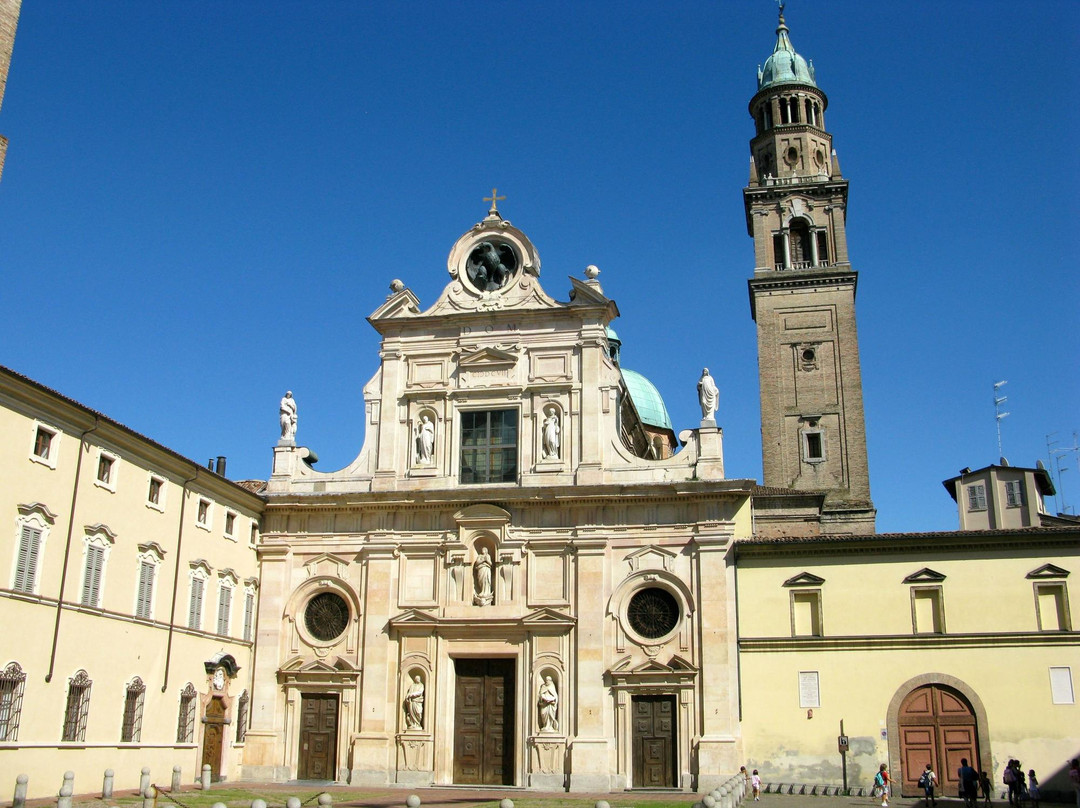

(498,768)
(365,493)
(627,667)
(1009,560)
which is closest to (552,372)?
(365,493)

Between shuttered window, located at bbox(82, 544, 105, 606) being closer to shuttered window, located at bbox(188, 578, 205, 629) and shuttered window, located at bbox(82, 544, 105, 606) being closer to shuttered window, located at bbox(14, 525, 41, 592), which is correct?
shuttered window, located at bbox(14, 525, 41, 592)

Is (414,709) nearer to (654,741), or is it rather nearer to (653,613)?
(654,741)

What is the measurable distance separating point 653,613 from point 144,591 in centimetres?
1372

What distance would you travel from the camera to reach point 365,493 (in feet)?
108

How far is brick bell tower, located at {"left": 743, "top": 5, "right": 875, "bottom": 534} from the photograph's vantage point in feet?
156

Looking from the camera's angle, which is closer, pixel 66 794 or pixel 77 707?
pixel 66 794

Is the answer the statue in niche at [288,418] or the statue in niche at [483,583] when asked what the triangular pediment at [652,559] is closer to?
the statue in niche at [483,583]

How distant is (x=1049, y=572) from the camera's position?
2912 centimetres

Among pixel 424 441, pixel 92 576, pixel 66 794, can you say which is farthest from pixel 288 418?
pixel 66 794

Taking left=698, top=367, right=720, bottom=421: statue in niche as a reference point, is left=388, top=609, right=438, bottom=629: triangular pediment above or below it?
below

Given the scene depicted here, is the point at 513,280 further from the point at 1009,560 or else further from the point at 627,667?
the point at 1009,560

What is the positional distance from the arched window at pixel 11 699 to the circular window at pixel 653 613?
51.5 ft

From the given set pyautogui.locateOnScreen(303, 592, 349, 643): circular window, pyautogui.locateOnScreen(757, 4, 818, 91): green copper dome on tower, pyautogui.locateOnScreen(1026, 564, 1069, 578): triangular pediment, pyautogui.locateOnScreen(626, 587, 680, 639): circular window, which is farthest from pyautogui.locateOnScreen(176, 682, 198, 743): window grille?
pyautogui.locateOnScreen(757, 4, 818, 91): green copper dome on tower

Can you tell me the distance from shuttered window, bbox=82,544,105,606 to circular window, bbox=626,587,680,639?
14079mm
